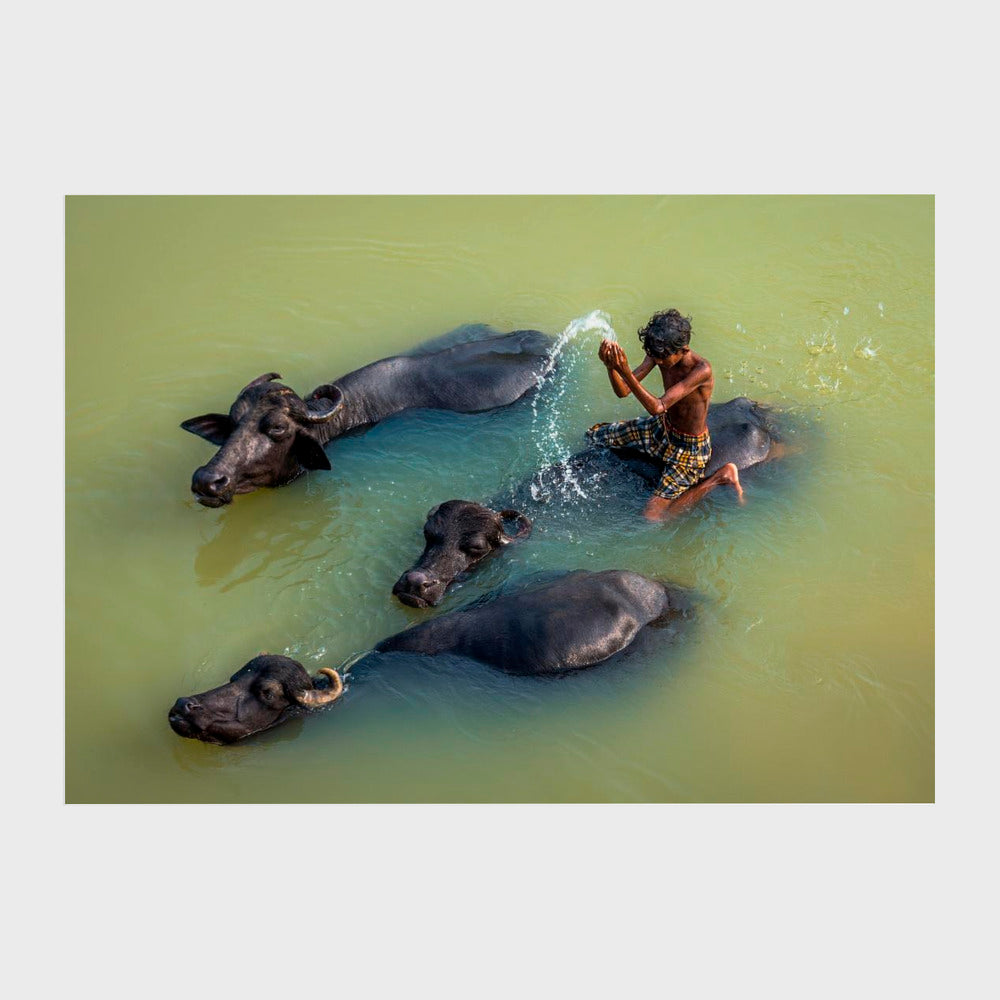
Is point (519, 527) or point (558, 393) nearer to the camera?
point (519, 527)

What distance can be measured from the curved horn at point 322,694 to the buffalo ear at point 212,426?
247cm

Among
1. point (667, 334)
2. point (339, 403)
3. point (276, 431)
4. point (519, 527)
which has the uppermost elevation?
point (667, 334)

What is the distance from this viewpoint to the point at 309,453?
792 cm

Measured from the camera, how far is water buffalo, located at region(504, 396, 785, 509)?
25.0ft

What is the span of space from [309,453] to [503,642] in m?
2.55

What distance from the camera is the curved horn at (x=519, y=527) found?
719 cm

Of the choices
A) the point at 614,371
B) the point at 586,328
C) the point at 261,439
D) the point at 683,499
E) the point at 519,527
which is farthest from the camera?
the point at 586,328

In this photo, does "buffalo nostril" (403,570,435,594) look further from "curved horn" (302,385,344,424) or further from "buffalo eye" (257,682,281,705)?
"curved horn" (302,385,344,424)

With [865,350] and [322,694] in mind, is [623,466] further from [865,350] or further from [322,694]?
[322,694]

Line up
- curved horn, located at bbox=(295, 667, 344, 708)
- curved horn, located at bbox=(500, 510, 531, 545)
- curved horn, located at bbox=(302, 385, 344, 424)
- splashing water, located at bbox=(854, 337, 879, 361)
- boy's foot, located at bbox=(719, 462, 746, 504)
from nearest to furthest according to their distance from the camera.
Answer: curved horn, located at bbox=(295, 667, 344, 708) < curved horn, located at bbox=(500, 510, 531, 545) < boy's foot, located at bbox=(719, 462, 746, 504) < curved horn, located at bbox=(302, 385, 344, 424) < splashing water, located at bbox=(854, 337, 879, 361)

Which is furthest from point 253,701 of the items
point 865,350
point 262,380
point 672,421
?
point 865,350

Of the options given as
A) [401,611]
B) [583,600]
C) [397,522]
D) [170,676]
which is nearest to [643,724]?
[583,600]

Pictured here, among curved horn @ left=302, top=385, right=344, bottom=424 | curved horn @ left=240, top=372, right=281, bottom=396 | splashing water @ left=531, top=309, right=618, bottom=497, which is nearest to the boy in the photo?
splashing water @ left=531, top=309, right=618, bottom=497

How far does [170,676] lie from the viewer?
648 cm
